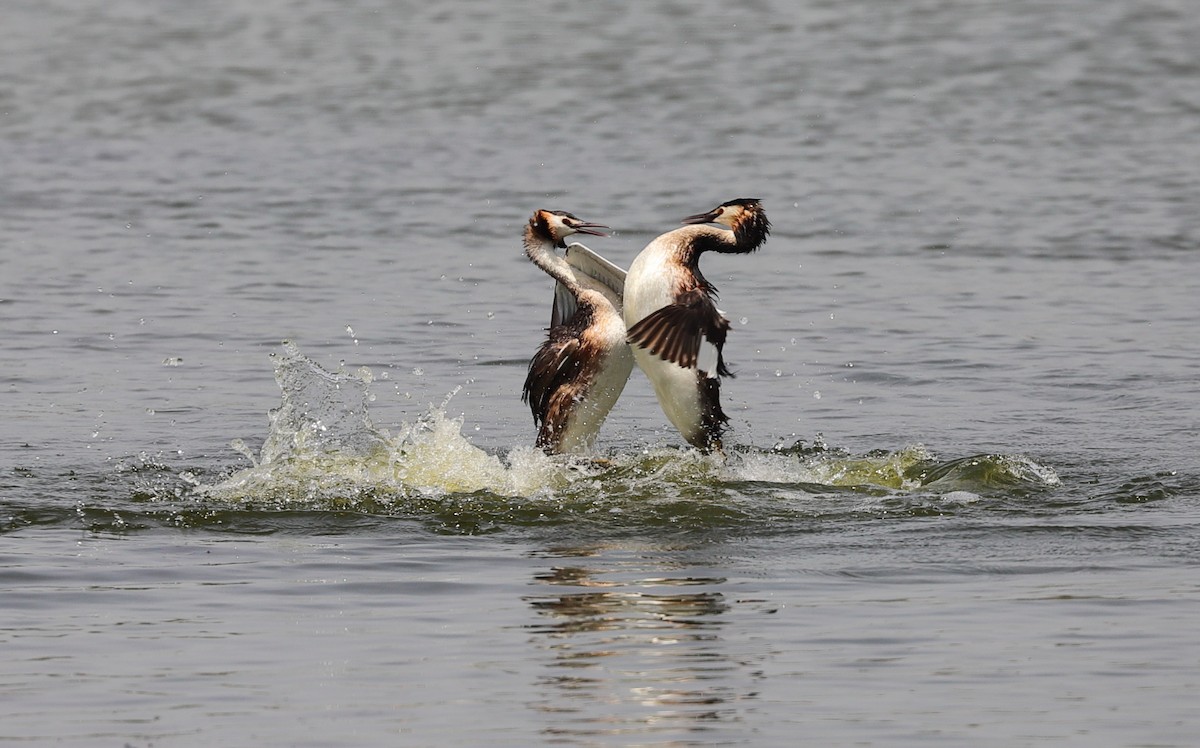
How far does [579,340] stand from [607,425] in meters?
1.85

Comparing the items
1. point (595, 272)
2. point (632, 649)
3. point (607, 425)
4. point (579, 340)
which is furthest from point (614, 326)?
point (632, 649)

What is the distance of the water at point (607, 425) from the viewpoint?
7.16 m

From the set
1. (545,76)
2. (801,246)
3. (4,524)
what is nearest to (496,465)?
(4,524)

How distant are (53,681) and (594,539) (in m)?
2.92

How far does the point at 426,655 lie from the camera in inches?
294

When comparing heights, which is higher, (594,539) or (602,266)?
(602,266)

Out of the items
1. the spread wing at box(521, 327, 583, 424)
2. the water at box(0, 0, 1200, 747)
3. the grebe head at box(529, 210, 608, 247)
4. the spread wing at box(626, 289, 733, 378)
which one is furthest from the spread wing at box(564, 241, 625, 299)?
the water at box(0, 0, 1200, 747)

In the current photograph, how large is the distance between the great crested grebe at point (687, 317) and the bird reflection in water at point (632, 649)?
1.25 meters

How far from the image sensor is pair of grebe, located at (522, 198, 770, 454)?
34.3 feet

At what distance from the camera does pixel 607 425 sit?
12.6 meters

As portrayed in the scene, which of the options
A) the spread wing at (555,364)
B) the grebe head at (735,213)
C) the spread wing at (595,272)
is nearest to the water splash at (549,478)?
the spread wing at (555,364)

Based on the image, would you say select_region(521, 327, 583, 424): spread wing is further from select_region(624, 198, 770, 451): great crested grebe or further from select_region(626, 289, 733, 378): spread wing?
select_region(626, 289, 733, 378): spread wing

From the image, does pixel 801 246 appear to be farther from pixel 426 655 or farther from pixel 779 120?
pixel 426 655

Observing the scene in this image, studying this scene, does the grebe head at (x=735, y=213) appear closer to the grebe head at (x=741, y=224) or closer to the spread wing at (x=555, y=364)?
the grebe head at (x=741, y=224)
